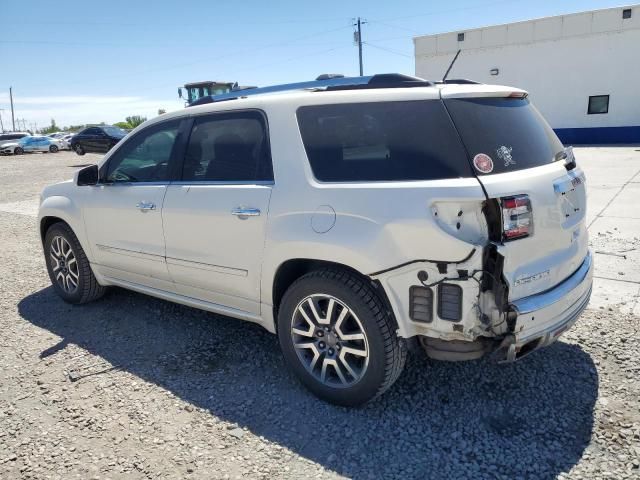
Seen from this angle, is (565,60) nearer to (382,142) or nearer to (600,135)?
(600,135)

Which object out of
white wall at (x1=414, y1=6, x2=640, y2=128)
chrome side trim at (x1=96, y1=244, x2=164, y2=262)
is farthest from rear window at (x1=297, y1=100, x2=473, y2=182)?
white wall at (x1=414, y1=6, x2=640, y2=128)

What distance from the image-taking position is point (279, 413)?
9.78ft

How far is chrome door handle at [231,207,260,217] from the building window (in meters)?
23.5

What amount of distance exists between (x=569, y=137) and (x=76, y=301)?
77.6ft

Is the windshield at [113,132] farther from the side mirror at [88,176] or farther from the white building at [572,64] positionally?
the side mirror at [88,176]

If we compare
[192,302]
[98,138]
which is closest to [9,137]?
[98,138]

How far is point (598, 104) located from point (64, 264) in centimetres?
2369

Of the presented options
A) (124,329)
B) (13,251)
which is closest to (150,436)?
(124,329)

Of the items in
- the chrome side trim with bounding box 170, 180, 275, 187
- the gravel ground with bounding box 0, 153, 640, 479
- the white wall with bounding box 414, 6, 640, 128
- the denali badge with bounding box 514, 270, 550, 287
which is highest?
the white wall with bounding box 414, 6, 640, 128

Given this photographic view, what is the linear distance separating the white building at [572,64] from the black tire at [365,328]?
23.2 m

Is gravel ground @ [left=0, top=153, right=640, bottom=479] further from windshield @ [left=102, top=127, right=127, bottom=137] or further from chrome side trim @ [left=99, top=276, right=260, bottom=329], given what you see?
windshield @ [left=102, top=127, right=127, bottom=137]

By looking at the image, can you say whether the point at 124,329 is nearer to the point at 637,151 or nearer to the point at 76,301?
the point at 76,301

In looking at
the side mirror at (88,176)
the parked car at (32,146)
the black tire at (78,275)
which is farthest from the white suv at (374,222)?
the parked car at (32,146)

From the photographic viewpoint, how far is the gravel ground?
2535mm
